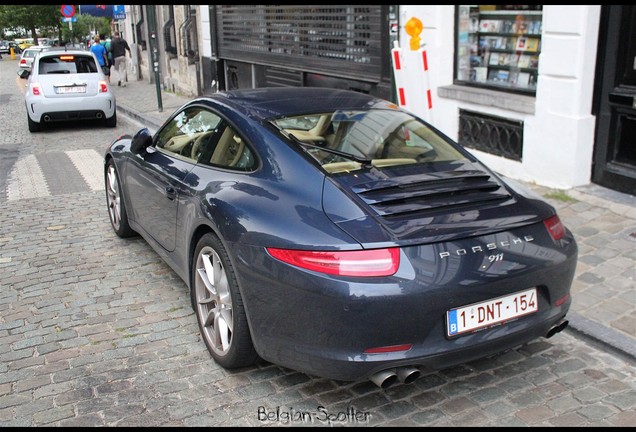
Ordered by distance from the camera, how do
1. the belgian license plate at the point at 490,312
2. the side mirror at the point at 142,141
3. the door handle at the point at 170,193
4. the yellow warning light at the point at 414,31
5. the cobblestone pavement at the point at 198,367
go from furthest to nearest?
1. the yellow warning light at the point at 414,31
2. the side mirror at the point at 142,141
3. the door handle at the point at 170,193
4. the cobblestone pavement at the point at 198,367
5. the belgian license plate at the point at 490,312

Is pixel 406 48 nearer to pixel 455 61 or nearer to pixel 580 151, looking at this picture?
pixel 455 61

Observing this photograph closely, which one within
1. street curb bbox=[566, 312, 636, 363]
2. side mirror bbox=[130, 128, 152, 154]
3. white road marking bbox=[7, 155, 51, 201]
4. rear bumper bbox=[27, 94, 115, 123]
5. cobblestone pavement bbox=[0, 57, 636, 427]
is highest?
side mirror bbox=[130, 128, 152, 154]

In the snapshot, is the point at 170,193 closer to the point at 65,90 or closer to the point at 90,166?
the point at 90,166

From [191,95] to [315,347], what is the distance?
16.5 metres

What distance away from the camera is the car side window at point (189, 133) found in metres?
4.28

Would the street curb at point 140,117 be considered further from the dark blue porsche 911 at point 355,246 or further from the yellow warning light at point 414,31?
the dark blue porsche 911 at point 355,246

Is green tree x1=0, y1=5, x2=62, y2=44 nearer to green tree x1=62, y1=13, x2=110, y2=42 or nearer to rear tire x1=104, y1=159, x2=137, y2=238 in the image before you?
green tree x1=62, y1=13, x2=110, y2=42

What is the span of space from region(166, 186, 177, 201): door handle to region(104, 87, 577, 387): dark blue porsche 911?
0.20 ft

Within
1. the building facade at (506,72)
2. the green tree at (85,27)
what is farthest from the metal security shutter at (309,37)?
the green tree at (85,27)

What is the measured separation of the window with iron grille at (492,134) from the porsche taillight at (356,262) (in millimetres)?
5024

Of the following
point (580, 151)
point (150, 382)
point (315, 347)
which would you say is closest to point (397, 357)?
point (315, 347)

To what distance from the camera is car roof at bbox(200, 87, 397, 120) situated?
4.04m

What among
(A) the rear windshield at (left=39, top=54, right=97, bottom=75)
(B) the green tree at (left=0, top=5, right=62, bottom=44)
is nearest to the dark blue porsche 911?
(A) the rear windshield at (left=39, top=54, right=97, bottom=75)

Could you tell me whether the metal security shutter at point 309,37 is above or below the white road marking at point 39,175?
above
